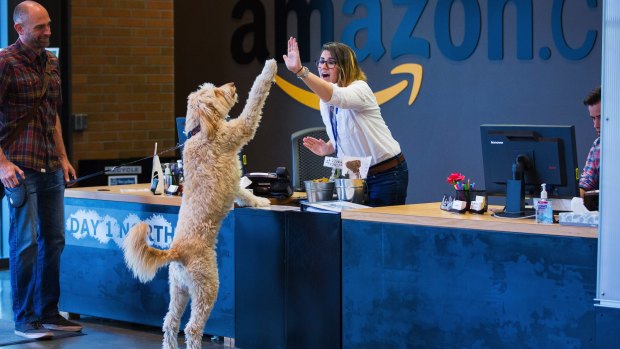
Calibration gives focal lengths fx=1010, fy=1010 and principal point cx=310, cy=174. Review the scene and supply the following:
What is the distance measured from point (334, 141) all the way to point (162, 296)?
134 cm

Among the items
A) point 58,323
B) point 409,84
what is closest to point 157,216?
point 58,323

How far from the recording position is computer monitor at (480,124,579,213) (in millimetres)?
4645

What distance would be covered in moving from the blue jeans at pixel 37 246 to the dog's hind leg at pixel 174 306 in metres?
1.06

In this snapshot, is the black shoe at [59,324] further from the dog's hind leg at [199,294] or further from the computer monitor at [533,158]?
the computer monitor at [533,158]

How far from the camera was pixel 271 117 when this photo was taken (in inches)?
349

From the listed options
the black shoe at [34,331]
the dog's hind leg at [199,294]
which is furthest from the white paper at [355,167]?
the black shoe at [34,331]

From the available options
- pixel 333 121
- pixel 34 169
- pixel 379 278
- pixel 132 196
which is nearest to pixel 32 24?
pixel 34 169

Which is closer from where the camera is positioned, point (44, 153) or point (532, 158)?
point (532, 158)

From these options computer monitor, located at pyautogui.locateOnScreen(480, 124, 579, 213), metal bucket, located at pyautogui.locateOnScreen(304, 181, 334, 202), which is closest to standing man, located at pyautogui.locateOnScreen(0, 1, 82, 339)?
metal bucket, located at pyautogui.locateOnScreen(304, 181, 334, 202)

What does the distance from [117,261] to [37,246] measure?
0.52m

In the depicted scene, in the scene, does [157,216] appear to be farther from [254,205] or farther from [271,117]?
[271,117]

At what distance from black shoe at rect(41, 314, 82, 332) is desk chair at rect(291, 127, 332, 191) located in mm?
1686

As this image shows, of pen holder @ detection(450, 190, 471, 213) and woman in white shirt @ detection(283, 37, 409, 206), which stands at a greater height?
woman in white shirt @ detection(283, 37, 409, 206)

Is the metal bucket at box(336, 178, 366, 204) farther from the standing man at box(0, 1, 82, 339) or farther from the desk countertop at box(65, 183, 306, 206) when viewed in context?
the standing man at box(0, 1, 82, 339)
